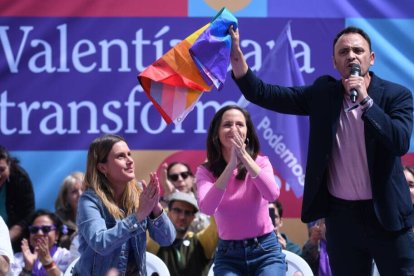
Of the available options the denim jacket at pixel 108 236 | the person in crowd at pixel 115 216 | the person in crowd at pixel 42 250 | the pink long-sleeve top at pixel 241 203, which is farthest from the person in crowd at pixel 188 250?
the denim jacket at pixel 108 236

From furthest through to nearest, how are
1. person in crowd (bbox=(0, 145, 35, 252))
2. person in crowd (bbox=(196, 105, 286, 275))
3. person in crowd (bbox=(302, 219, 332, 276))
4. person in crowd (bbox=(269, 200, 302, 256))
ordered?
person in crowd (bbox=(0, 145, 35, 252)) < person in crowd (bbox=(269, 200, 302, 256)) < person in crowd (bbox=(302, 219, 332, 276)) < person in crowd (bbox=(196, 105, 286, 275))

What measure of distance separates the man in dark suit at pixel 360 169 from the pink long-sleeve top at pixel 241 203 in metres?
0.80

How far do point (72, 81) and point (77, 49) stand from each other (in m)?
0.27

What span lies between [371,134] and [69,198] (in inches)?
150

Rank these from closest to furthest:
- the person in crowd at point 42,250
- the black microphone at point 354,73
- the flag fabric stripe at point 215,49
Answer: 1. the black microphone at point 354,73
2. the flag fabric stripe at point 215,49
3. the person in crowd at point 42,250

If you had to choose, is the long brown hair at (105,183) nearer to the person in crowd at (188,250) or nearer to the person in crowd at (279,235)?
the person in crowd at (188,250)

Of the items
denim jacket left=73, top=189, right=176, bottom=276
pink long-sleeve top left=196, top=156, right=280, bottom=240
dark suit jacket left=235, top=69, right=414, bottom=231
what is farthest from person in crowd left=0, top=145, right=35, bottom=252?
dark suit jacket left=235, top=69, right=414, bottom=231

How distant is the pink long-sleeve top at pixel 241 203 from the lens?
18.3 feet

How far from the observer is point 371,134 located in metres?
4.64

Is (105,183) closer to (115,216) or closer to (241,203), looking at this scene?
(115,216)

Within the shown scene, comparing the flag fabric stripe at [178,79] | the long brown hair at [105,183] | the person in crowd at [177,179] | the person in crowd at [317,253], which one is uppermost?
the flag fabric stripe at [178,79]

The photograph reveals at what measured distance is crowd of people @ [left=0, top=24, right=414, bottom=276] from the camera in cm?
462

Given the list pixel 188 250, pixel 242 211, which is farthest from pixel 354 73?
pixel 188 250

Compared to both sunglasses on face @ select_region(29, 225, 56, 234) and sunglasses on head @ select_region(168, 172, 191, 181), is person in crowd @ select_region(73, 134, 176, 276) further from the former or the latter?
sunglasses on head @ select_region(168, 172, 191, 181)
